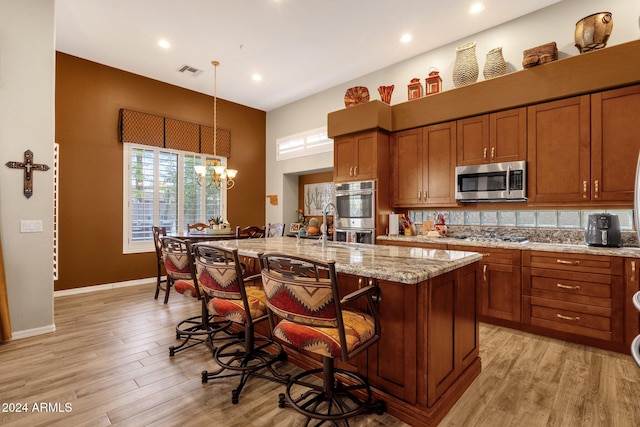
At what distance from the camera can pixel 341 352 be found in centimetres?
151

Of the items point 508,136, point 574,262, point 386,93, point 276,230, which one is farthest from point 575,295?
point 276,230

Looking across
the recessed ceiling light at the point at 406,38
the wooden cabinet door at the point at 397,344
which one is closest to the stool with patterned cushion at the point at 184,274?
the wooden cabinet door at the point at 397,344

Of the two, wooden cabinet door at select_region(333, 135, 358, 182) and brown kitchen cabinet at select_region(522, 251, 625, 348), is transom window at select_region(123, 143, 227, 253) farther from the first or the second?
brown kitchen cabinet at select_region(522, 251, 625, 348)

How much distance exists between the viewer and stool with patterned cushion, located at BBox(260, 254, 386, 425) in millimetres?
1498

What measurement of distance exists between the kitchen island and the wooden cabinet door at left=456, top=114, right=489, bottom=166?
2.16 metres

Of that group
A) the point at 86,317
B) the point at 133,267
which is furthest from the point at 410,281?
the point at 133,267

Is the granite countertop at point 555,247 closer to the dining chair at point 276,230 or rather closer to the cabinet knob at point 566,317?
the cabinet knob at point 566,317

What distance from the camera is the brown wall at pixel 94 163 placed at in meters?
4.70

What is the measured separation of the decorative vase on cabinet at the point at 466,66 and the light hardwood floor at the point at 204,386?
306cm

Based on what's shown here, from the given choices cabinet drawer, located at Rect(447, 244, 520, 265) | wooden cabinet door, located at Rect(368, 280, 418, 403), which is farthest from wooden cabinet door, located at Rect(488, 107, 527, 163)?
wooden cabinet door, located at Rect(368, 280, 418, 403)

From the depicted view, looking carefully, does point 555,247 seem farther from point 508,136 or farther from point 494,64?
point 494,64

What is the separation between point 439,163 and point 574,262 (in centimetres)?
→ 188

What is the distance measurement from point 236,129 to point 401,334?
602 cm

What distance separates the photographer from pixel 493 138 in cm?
373
